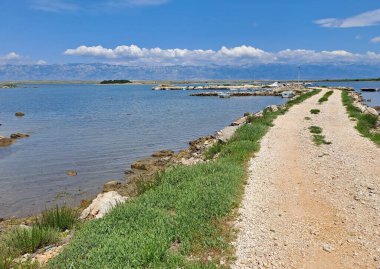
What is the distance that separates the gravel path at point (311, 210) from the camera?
8266mm

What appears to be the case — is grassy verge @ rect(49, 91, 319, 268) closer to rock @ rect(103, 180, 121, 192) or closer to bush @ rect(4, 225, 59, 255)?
bush @ rect(4, 225, 59, 255)

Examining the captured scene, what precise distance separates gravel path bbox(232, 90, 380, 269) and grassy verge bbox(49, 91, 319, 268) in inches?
21.3

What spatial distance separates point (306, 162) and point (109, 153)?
17.0m

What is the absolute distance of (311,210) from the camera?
1089cm

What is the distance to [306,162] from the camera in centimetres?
1667

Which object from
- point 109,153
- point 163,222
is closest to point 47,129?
point 109,153

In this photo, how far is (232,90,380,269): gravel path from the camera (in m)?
8.27

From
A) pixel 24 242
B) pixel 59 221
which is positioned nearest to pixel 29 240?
pixel 24 242

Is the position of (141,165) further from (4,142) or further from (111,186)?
(4,142)

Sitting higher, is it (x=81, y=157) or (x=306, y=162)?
(x=306, y=162)

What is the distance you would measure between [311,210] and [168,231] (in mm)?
4269

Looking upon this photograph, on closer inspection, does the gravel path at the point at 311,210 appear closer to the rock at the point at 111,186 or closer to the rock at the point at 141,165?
the rock at the point at 111,186

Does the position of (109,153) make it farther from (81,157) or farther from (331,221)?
(331,221)

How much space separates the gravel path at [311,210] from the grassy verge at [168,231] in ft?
1.78
